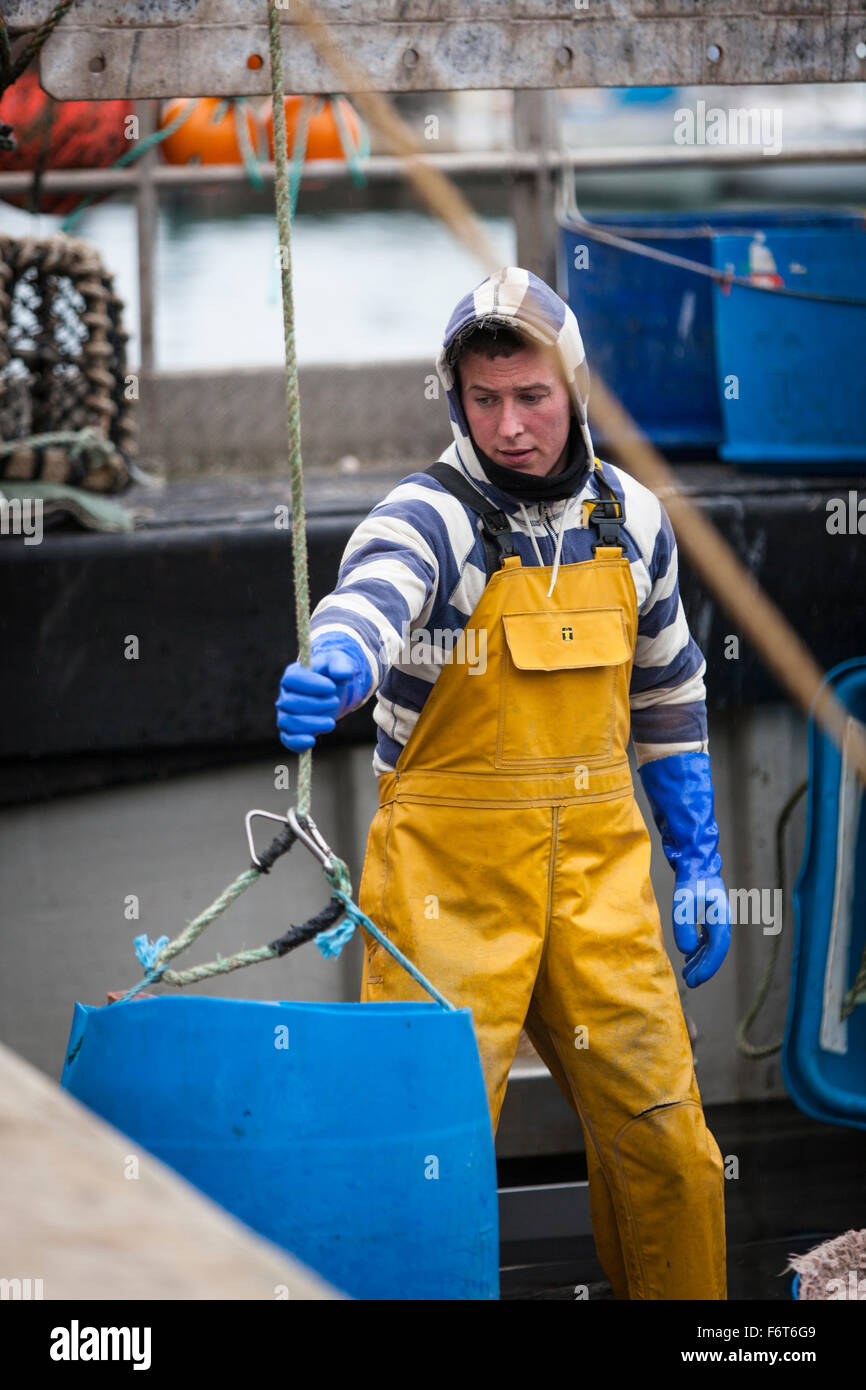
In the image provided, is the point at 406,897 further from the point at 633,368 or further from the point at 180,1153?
the point at 633,368

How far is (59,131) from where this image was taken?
5.05 meters

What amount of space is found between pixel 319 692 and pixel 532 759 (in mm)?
597

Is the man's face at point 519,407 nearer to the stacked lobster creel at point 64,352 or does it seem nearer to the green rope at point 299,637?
the green rope at point 299,637

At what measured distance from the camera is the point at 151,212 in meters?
5.81

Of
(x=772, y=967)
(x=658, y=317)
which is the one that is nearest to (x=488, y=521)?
(x=772, y=967)

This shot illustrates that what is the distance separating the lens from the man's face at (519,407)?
106 inches

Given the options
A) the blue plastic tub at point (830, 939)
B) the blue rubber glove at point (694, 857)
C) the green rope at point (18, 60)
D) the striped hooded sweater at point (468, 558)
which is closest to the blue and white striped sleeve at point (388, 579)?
the striped hooded sweater at point (468, 558)

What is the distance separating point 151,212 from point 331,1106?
14.4ft

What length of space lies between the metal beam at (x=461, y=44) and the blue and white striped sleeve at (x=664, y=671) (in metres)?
0.93

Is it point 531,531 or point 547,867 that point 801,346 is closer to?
point 531,531

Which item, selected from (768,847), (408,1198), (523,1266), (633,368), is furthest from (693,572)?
(408,1198)

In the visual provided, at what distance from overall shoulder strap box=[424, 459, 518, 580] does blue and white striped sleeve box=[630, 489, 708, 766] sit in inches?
12.5

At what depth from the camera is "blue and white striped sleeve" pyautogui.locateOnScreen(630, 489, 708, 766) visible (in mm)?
2902

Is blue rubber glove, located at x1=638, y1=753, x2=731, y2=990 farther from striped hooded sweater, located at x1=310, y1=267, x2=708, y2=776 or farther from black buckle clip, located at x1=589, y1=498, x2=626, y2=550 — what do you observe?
black buckle clip, located at x1=589, y1=498, x2=626, y2=550
